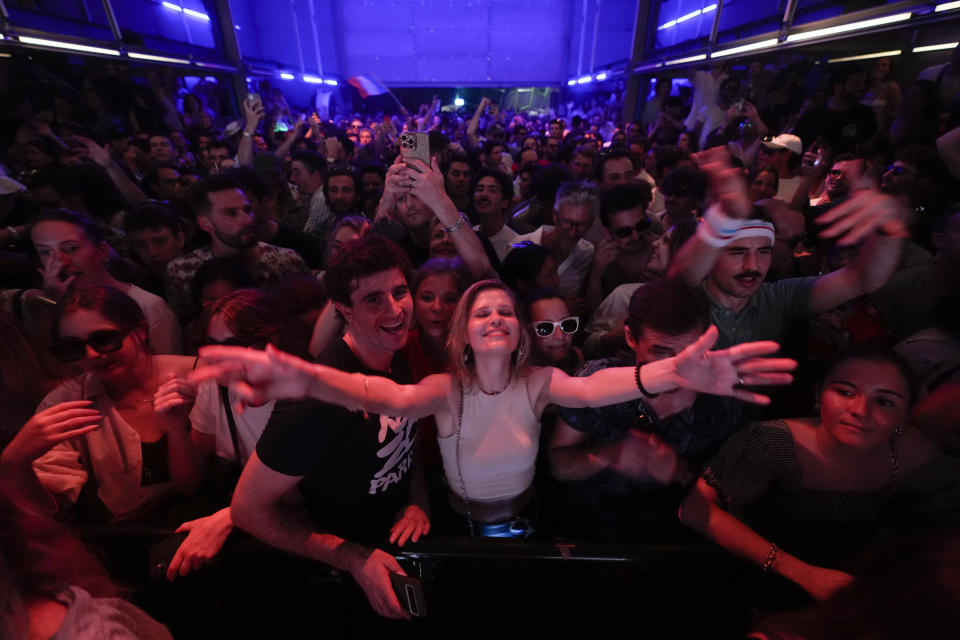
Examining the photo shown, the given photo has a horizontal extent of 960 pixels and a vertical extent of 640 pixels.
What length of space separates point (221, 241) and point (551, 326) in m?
2.35

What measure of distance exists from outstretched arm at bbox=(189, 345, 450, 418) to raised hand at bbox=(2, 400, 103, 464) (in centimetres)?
48

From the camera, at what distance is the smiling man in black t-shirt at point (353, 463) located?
1347mm

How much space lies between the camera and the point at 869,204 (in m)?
1.85

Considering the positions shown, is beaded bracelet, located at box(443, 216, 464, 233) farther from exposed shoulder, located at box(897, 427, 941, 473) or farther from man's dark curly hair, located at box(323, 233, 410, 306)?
exposed shoulder, located at box(897, 427, 941, 473)

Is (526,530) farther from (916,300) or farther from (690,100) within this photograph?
(690,100)

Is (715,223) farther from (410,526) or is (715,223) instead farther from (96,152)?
(96,152)

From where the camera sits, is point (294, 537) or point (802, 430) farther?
point (802, 430)

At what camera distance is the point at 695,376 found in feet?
4.52

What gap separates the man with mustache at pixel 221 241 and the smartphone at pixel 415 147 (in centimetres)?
117

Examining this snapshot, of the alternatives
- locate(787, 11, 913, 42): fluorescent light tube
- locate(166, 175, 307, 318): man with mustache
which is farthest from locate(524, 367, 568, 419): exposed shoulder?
locate(787, 11, 913, 42): fluorescent light tube

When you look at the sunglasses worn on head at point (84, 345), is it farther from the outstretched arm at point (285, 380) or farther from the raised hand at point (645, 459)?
the raised hand at point (645, 459)

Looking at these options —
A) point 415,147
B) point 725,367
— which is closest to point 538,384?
point 725,367

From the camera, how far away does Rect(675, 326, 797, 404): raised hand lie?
1307 millimetres

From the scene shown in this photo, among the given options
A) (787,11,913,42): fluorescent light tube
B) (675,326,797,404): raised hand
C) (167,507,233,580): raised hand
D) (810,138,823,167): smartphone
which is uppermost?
(787,11,913,42): fluorescent light tube
